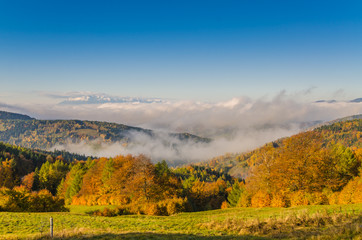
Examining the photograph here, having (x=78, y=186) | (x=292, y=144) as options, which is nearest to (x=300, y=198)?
(x=292, y=144)

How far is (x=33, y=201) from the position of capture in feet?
153

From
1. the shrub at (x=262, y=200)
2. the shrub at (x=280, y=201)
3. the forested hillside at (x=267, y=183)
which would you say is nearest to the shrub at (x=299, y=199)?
the forested hillside at (x=267, y=183)

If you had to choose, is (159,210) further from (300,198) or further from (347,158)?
(347,158)

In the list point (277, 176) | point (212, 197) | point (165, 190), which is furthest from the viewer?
point (212, 197)

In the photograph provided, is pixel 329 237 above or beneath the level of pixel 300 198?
above

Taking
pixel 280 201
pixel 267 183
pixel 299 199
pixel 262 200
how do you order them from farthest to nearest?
pixel 267 183 < pixel 262 200 < pixel 280 201 < pixel 299 199

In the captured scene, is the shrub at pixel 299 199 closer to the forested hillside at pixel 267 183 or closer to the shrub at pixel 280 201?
the forested hillside at pixel 267 183

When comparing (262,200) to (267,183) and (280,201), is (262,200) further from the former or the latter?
(267,183)

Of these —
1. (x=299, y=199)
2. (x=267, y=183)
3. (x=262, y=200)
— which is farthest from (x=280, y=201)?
(x=267, y=183)

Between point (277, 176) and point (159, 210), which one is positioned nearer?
point (159, 210)

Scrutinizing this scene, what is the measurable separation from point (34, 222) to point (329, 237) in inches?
1224

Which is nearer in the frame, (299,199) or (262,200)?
(299,199)

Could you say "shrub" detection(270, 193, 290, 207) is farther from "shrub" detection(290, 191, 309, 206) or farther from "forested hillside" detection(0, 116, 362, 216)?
"shrub" detection(290, 191, 309, 206)

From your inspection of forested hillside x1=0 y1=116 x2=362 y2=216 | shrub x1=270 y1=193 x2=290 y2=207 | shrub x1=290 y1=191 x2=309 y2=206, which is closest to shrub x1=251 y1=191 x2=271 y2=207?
forested hillside x1=0 y1=116 x2=362 y2=216
